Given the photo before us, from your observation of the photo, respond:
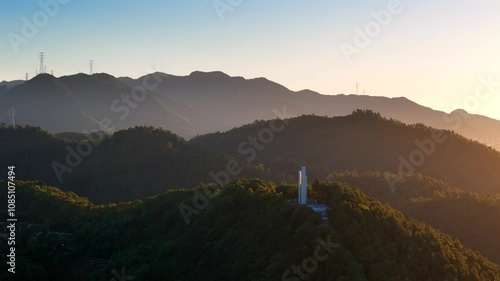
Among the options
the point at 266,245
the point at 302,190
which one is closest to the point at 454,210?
the point at 302,190

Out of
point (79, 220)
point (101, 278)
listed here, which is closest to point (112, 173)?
point (79, 220)

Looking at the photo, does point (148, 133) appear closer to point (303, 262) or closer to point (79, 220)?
point (79, 220)
